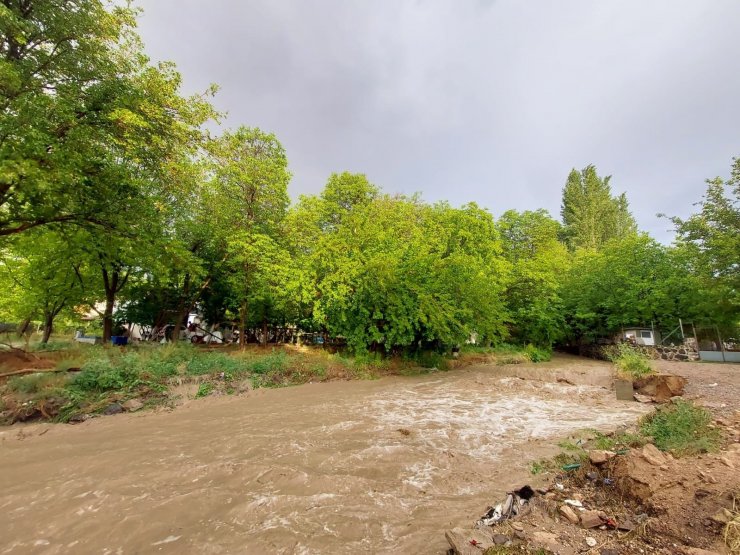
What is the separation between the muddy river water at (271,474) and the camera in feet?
12.0

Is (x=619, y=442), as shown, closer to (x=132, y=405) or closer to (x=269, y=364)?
(x=132, y=405)

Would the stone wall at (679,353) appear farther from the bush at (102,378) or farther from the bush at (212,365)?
the bush at (102,378)

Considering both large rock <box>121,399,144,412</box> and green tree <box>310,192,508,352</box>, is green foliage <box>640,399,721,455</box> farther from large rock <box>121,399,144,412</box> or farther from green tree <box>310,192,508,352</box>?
large rock <box>121,399,144,412</box>

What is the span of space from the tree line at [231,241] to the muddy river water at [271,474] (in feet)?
19.5

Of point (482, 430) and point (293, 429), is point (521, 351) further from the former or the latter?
point (293, 429)

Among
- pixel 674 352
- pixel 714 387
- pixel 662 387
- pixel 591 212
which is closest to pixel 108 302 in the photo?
pixel 662 387

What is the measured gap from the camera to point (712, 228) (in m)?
17.8

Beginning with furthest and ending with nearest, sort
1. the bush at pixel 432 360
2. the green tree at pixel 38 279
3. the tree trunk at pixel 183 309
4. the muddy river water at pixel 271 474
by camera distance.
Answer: the tree trunk at pixel 183 309
the bush at pixel 432 360
the green tree at pixel 38 279
the muddy river water at pixel 271 474

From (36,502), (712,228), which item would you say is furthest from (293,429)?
(712,228)

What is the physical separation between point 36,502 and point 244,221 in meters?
15.1

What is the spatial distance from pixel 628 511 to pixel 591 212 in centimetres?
4860

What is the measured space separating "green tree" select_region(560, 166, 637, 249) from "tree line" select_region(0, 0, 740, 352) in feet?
36.7

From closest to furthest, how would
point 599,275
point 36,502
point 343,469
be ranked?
point 36,502 < point 343,469 < point 599,275

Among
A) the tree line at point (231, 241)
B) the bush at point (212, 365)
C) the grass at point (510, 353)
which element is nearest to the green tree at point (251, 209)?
the tree line at point (231, 241)
